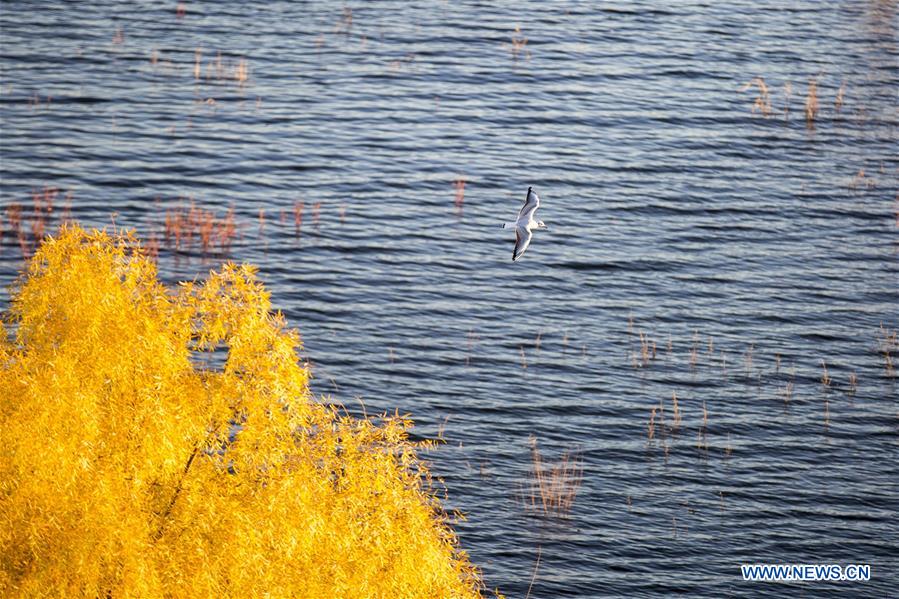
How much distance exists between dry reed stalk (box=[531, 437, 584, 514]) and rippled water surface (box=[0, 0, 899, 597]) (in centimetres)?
54

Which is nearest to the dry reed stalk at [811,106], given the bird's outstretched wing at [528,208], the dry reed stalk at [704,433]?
the dry reed stalk at [704,433]

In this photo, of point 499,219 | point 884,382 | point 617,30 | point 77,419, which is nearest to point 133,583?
point 77,419

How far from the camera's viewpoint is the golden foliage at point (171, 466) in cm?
2489

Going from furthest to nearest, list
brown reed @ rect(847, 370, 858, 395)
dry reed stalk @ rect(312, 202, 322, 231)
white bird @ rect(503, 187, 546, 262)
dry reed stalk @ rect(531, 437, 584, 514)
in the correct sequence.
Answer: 1. dry reed stalk @ rect(312, 202, 322, 231)
2. brown reed @ rect(847, 370, 858, 395)
3. dry reed stalk @ rect(531, 437, 584, 514)
4. white bird @ rect(503, 187, 546, 262)

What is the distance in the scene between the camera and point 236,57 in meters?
74.7

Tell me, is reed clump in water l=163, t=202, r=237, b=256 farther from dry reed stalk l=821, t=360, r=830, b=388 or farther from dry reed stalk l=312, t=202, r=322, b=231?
dry reed stalk l=821, t=360, r=830, b=388

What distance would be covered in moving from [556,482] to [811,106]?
32.7 metres

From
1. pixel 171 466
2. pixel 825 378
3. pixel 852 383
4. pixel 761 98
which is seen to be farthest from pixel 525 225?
pixel 761 98

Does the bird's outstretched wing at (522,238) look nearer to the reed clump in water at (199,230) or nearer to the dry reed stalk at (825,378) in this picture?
the dry reed stalk at (825,378)

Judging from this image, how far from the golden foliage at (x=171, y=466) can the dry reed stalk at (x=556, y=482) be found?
44.3 feet

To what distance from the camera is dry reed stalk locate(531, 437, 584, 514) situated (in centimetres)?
4322

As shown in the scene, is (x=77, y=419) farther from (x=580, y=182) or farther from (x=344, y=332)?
(x=580, y=182)

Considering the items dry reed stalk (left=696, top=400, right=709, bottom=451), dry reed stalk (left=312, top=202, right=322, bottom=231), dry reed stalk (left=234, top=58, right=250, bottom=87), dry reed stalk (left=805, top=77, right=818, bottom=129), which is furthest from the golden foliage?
dry reed stalk (left=805, top=77, right=818, bottom=129)

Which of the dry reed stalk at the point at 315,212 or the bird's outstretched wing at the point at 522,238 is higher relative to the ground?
the bird's outstretched wing at the point at 522,238
